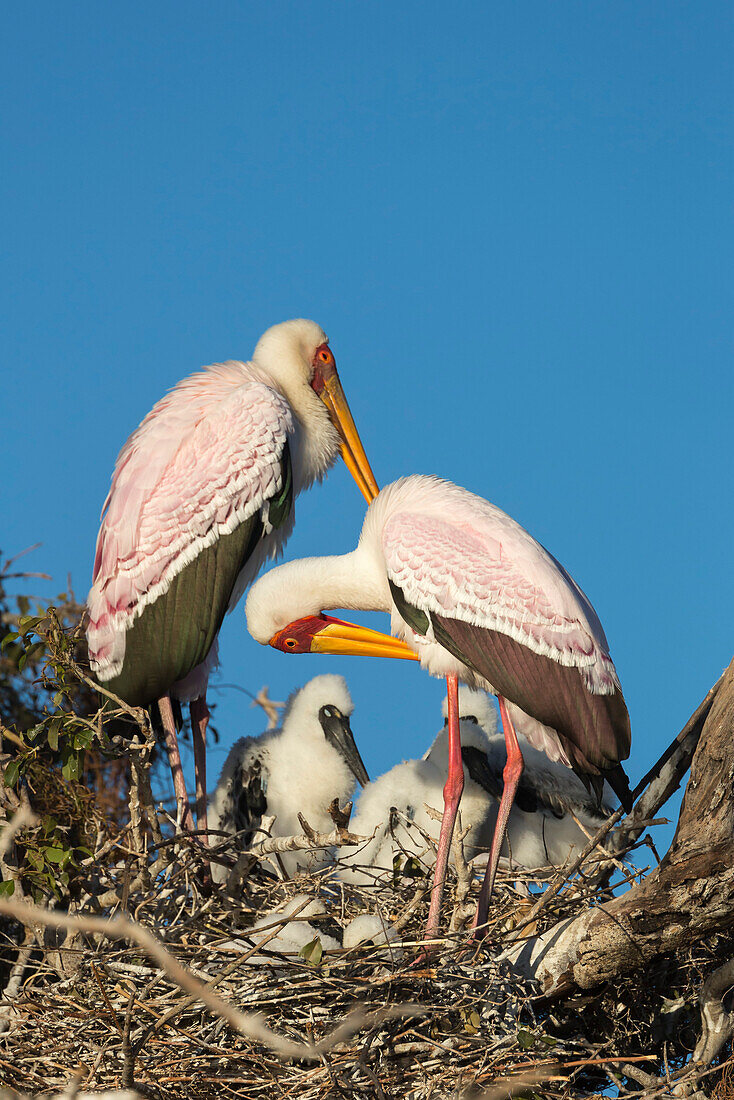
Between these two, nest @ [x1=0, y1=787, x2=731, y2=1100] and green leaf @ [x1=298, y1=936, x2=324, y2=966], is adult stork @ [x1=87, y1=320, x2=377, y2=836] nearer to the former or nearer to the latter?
nest @ [x1=0, y1=787, x2=731, y2=1100]

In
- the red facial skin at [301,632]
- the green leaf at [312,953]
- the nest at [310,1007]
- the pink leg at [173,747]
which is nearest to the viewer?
the nest at [310,1007]

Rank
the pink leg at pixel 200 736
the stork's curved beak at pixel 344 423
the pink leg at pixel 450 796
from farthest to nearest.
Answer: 1. the stork's curved beak at pixel 344 423
2. the pink leg at pixel 200 736
3. the pink leg at pixel 450 796

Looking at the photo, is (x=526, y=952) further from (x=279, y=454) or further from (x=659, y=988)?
(x=279, y=454)

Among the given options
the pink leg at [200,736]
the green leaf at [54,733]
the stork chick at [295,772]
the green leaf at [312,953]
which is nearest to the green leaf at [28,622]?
the green leaf at [54,733]

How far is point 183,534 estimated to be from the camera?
14.6ft

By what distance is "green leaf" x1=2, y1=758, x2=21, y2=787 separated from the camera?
152 inches

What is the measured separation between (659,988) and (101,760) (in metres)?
2.95

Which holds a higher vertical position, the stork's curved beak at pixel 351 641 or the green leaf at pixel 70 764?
the stork's curved beak at pixel 351 641

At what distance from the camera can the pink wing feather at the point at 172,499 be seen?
14.6 ft

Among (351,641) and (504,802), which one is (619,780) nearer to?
(504,802)

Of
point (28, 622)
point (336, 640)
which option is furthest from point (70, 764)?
point (336, 640)

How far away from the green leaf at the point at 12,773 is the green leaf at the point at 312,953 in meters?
1.14

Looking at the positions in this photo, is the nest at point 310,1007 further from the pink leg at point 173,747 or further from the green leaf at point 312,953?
the pink leg at point 173,747

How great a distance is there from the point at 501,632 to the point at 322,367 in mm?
1907
